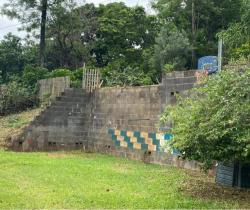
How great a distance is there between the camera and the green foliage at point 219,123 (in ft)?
24.3

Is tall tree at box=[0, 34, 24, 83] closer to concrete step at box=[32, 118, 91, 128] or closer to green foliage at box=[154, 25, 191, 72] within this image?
green foliage at box=[154, 25, 191, 72]

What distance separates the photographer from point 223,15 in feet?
98.6

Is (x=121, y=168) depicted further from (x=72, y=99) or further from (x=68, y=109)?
(x=72, y=99)

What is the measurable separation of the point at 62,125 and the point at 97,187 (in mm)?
8142

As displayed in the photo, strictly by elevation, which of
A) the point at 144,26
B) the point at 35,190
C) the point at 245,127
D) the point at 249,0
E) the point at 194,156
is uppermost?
the point at 144,26

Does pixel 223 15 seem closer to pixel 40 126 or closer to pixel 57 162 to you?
pixel 40 126

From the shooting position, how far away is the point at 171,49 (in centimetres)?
2639

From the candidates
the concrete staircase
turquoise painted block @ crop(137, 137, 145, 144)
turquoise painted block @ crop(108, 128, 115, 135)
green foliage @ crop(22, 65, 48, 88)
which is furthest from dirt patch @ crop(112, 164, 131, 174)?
green foliage @ crop(22, 65, 48, 88)

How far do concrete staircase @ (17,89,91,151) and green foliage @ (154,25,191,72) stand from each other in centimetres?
1017

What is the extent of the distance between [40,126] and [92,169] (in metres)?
5.58

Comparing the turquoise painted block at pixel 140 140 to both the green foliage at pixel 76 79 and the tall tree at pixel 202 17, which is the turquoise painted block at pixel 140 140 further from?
the tall tree at pixel 202 17

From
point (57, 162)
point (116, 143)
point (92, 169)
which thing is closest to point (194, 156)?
point (92, 169)

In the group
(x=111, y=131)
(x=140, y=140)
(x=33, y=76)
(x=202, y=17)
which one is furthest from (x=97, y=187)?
(x=202, y=17)

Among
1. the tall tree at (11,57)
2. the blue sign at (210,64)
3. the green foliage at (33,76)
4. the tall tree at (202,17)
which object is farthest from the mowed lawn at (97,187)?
the tall tree at (202,17)
